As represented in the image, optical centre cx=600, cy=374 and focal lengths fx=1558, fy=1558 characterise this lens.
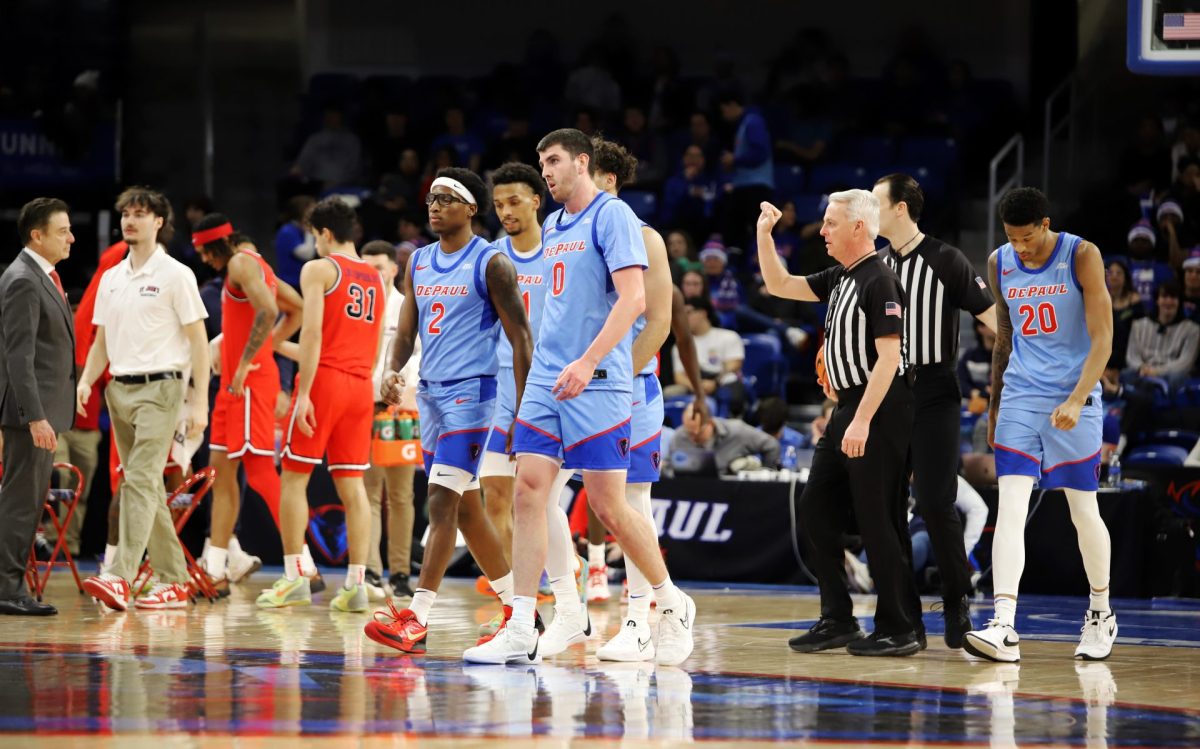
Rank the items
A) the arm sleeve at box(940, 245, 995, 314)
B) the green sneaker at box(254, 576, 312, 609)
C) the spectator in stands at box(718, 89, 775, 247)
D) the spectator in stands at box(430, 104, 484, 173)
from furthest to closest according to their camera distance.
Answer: the spectator in stands at box(430, 104, 484, 173) → the spectator in stands at box(718, 89, 775, 247) → the green sneaker at box(254, 576, 312, 609) → the arm sleeve at box(940, 245, 995, 314)

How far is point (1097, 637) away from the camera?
7016 millimetres

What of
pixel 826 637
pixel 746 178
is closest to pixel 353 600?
pixel 826 637

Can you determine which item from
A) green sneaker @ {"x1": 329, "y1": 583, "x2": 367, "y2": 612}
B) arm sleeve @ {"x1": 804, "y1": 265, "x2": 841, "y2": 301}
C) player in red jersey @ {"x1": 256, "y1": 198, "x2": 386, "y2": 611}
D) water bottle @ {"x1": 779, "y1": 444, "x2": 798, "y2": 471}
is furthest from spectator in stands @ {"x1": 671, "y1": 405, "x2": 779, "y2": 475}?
arm sleeve @ {"x1": 804, "y1": 265, "x2": 841, "y2": 301}

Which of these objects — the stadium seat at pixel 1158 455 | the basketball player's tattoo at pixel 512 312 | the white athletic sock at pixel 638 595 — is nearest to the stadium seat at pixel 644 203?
the stadium seat at pixel 1158 455

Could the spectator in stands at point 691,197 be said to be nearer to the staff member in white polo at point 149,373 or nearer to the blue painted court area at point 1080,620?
the blue painted court area at point 1080,620

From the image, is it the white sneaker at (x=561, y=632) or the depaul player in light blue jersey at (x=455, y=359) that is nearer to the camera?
the white sneaker at (x=561, y=632)

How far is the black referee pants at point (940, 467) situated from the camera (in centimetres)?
707

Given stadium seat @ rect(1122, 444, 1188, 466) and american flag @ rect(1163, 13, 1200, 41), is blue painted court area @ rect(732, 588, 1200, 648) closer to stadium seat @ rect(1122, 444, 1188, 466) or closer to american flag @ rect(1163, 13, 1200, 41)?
stadium seat @ rect(1122, 444, 1188, 466)

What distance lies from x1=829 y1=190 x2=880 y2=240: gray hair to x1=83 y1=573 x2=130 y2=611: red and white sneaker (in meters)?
4.48

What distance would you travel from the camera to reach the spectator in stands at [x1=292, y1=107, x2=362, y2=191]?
18.0 m

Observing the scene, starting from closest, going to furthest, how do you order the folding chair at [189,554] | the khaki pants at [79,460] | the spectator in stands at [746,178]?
the folding chair at [189,554] < the khaki pants at [79,460] < the spectator in stands at [746,178]

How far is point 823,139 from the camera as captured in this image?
17750 mm

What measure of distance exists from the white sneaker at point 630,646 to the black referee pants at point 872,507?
3.24 ft

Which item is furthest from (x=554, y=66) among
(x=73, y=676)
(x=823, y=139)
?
(x=73, y=676)
